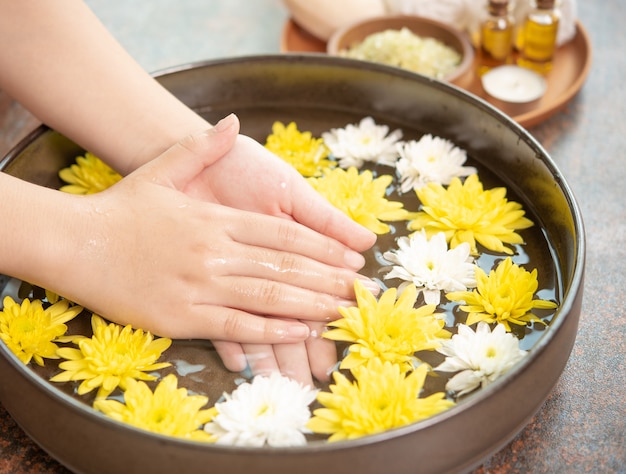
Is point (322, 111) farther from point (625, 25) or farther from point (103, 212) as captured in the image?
point (625, 25)

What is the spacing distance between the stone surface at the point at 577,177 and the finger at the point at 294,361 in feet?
0.70

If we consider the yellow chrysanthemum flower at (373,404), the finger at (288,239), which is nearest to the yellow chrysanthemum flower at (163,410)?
the yellow chrysanthemum flower at (373,404)

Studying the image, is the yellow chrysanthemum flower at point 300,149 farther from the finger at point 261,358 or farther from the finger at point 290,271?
the finger at point 261,358

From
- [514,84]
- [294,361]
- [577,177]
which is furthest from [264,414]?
[514,84]

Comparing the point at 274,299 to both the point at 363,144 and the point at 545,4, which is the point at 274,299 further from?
the point at 545,4

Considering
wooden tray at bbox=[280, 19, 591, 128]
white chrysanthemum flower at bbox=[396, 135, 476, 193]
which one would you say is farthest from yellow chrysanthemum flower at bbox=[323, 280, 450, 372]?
wooden tray at bbox=[280, 19, 591, 128]

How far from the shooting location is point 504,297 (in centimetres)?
87

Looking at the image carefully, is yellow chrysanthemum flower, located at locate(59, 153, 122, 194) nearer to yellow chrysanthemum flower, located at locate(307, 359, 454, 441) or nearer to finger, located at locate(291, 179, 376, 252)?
finger, located at locate(291, 179, 376, 252)

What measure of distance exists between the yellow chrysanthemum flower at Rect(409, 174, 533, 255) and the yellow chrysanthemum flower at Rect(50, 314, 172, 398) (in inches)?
15.1

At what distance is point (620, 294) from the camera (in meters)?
0.98

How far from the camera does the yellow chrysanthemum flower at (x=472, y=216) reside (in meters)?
0.96

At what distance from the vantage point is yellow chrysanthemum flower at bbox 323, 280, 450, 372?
810 mm

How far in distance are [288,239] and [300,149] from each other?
230 millimetres

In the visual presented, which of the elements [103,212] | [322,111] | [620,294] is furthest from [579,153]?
[103,212]
